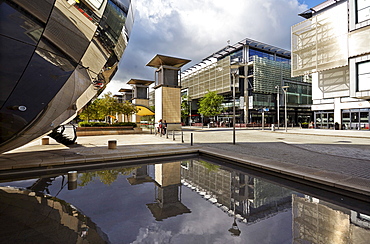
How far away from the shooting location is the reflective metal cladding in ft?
13.9

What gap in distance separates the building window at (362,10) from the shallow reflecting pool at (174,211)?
38312 mm

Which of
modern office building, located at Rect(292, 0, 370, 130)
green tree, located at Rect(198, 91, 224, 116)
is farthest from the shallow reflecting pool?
green tree, located at Rect(198, 91, 224, 116)

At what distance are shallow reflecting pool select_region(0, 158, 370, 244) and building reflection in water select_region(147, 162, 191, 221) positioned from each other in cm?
2

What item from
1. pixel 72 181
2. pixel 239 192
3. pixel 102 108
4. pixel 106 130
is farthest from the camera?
pixel 102 108

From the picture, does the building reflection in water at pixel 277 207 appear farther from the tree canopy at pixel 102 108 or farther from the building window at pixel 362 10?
the building window at pixel 362 10

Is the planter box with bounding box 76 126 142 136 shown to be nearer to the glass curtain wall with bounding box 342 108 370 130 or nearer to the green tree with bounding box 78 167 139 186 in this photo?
the green tree with bounding box 78 167 139 186

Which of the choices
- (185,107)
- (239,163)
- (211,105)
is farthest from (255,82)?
(239,163)

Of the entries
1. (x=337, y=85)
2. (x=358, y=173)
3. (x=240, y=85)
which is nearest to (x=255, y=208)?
(x=358, y=173)

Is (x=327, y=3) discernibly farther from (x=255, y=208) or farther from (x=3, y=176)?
(x=3, y=176)

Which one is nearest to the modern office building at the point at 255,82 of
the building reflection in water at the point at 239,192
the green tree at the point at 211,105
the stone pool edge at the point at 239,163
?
the green tree at the point at 211,105

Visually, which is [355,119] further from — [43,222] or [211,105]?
[43,222]

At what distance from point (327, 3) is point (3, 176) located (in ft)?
166

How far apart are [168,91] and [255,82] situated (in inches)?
1288

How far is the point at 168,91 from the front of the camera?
2717 cm
